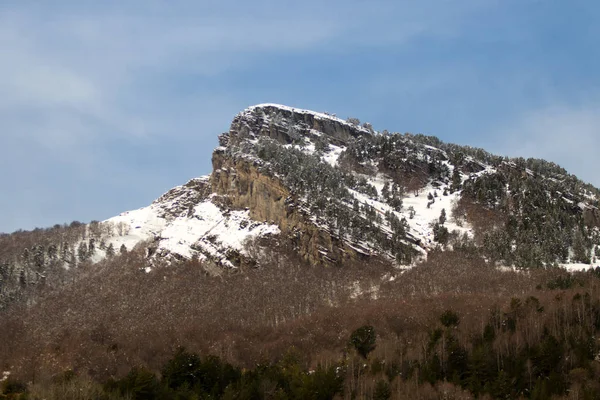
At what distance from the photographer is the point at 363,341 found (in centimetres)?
7675

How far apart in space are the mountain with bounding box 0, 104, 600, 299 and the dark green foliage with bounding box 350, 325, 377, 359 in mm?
48545

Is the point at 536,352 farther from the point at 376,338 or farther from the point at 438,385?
the point at 376,338

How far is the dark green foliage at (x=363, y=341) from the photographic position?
76.3 m

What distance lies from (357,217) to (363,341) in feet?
200

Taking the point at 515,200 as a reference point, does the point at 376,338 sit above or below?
below

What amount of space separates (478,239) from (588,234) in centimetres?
2653

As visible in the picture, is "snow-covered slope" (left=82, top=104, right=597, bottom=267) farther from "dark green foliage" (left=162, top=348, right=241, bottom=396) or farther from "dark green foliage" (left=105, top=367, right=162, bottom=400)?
"dark green foliage" (left=105, top=367, right=162, bottom=400)

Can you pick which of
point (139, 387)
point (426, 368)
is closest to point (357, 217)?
point (426, 368)

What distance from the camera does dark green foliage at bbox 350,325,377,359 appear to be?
76.3 metres

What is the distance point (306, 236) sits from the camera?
134125 millimetres

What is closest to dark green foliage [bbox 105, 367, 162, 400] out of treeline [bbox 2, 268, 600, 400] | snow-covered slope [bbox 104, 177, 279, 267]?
treeline [bbox 2, 268, 600, 400]

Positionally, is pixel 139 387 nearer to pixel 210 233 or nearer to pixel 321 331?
pixel 321 331

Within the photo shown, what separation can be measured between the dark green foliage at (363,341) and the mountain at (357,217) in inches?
1911

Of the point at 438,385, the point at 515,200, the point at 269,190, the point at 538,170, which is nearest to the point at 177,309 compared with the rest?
the point at 269,190
